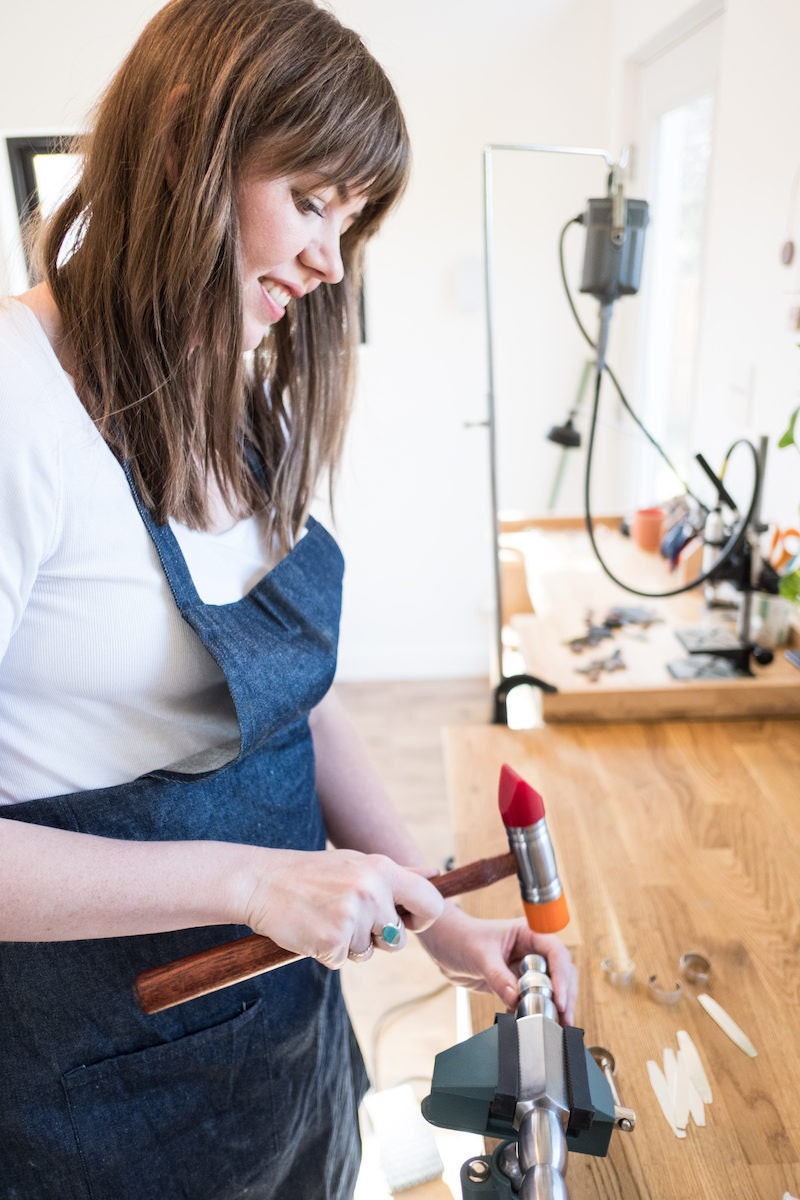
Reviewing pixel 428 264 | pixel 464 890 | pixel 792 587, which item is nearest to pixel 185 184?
pixel 464 890

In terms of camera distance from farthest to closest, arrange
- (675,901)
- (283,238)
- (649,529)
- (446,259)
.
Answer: (446,259) → (649,529) → (675,901) → (283,238)

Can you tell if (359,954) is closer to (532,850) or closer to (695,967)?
(532,850)

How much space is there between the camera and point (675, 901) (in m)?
1.24

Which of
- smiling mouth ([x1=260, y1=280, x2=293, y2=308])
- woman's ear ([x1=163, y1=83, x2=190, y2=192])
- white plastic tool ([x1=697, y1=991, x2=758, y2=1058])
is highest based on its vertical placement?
woman's ear ([x1=163, y1=83, x2=190, y2=192])

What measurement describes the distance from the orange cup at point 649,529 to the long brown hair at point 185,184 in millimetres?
1869

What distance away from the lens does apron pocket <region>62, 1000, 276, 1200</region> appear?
0.85 m

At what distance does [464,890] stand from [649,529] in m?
1.85

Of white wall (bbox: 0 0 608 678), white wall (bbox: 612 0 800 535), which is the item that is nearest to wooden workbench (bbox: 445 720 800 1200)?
white wall (bbox: 612 0 800 535)

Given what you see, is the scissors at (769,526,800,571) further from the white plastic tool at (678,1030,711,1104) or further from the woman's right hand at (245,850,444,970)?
the woman's right hand at (245,850,444,970)

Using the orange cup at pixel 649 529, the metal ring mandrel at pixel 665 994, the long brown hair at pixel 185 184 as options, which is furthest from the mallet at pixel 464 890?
the orange cup at pixel 649 529

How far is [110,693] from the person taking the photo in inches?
30.8

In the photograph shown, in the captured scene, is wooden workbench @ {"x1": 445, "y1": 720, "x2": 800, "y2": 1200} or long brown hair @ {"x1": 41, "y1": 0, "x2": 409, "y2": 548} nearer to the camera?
long brown hair @ {"x1": 41, "y1": 0, "x2": 409, "y2": 548}

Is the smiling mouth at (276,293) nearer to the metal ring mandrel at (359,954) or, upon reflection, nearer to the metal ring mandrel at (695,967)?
the metal ring mandrel at (359,954)

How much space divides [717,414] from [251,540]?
6.53ft
